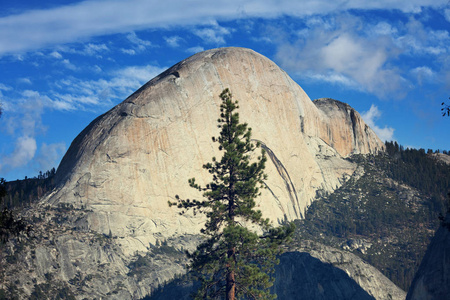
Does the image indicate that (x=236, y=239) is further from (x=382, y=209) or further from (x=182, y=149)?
(x=382, y=209)

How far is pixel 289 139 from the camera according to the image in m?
144

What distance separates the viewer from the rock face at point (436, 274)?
55906mm

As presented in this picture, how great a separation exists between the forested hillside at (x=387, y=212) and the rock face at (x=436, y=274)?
52.0m

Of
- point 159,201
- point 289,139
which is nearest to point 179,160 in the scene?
point 159,201

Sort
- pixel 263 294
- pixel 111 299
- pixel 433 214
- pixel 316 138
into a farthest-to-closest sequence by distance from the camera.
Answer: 1. pixel 316 138
2. pixel 433 214
3. pixel 111 299
4. pixel 263 294

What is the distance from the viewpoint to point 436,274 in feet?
189

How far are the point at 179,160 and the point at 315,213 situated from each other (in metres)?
35.6

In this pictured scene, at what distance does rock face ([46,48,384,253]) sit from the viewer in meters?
121

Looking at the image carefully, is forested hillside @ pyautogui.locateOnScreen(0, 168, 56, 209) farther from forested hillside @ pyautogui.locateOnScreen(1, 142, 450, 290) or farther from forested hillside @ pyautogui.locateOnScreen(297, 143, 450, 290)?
forested hillside @ pyautogui.locateOnScreen(297, 143, 450, 290)

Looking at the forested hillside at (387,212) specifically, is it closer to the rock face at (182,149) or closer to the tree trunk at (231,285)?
the rock face at (182,149)

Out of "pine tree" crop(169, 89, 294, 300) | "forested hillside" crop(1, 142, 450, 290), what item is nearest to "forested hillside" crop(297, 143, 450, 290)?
"forested hillside" crop(1, 142, 450, 290)

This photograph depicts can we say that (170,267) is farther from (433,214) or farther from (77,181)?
(433,214)

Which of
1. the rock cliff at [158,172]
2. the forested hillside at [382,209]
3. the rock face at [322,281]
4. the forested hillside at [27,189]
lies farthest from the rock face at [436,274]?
the forested hillside at [27,189]

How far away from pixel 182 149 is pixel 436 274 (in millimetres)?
76791
